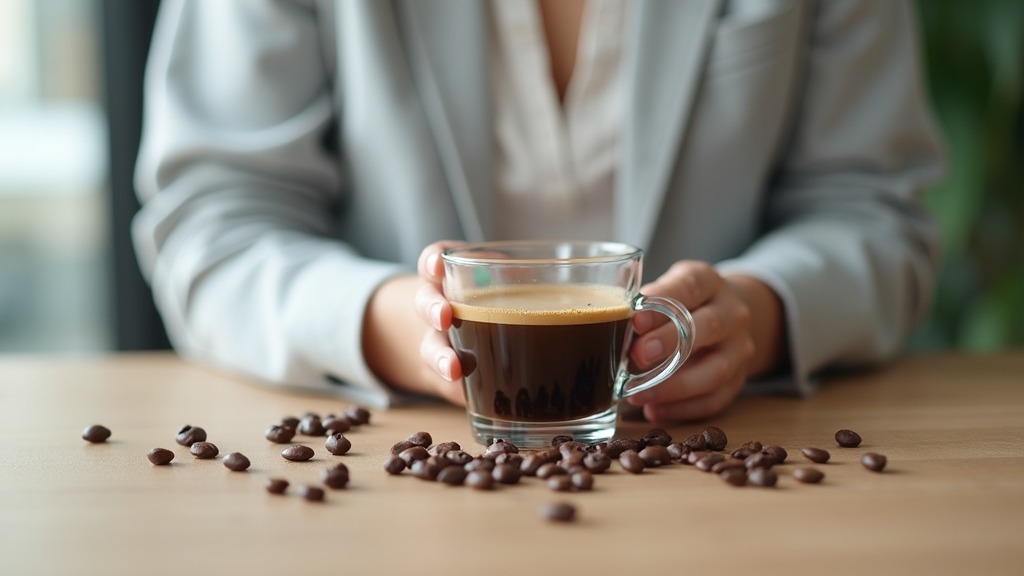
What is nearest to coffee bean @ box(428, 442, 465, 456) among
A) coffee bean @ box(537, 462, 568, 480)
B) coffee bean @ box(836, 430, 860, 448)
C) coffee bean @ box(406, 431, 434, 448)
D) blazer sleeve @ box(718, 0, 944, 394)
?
coffee bean @ box(406, 431, 434, 448)

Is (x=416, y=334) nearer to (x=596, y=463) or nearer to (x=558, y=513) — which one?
(x=596, y=463)

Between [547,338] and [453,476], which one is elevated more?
[547,338]

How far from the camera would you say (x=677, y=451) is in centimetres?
99

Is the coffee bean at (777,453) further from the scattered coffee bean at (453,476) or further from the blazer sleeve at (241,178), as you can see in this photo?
the blazer sleeve at (241,178)

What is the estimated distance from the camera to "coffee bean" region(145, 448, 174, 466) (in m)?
0.99

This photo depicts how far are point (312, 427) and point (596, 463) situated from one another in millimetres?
375

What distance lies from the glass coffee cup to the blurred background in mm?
1614

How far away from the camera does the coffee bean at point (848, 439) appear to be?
41.1 inches

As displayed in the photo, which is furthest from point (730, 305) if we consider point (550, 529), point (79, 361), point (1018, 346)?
point (1018, 346)

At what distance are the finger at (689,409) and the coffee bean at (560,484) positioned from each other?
0.30 m

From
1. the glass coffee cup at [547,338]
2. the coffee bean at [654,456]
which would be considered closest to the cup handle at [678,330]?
the glass coffee cup at [547,338]

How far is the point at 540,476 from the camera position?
3.04ft

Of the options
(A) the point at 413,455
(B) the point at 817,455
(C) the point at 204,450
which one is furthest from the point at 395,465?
(B) the point at 817,455

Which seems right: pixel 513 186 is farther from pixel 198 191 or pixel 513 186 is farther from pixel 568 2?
pixel 198 191
